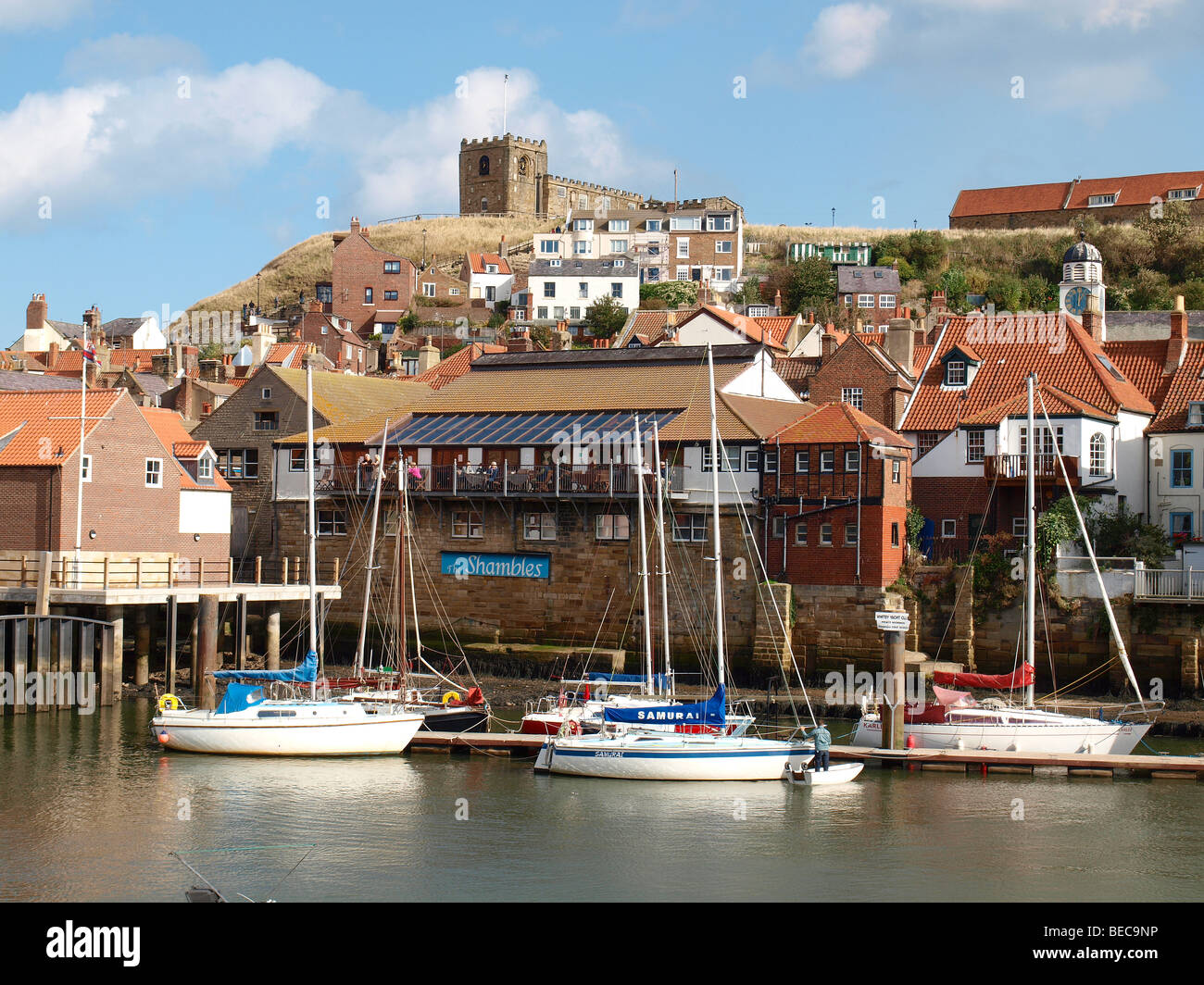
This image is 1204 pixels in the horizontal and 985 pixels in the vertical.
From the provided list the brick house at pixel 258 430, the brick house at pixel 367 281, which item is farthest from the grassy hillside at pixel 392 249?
the brick house at pixel 258 430

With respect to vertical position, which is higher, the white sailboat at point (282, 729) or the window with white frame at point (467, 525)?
the window with white frame at point (467, 525)

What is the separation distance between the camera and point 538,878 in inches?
996

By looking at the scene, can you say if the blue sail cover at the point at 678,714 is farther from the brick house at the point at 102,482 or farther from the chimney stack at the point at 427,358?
the chimney stack at the point at 427,358

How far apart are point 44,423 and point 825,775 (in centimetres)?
2955

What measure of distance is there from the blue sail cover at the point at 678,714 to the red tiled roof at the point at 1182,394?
2365 centimetres

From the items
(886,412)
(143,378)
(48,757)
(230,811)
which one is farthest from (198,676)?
(143,378)

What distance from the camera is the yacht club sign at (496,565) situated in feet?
167

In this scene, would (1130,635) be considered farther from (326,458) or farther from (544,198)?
(544,198)

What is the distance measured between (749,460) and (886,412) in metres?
8.85

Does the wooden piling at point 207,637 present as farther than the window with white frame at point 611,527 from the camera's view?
No

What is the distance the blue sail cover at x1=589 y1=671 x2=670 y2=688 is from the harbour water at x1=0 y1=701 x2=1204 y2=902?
18.3 ft

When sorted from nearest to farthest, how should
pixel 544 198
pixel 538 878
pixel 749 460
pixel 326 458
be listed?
1. pixel 538 878
2. pixel 749 460
3. pixel 326 458
4. pixel 544 198

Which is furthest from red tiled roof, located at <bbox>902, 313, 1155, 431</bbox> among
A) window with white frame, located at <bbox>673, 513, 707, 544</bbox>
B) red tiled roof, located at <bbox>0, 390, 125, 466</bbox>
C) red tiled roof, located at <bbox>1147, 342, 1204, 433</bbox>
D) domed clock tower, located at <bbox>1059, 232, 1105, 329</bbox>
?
Result: red tiled roof, located at <bbox>0, 390, 125, 466</bbox>

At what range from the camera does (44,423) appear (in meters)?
47.3
